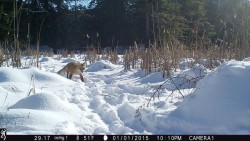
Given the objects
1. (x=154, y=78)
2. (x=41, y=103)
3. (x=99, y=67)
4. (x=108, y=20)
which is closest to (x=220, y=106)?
(x=41, y=103)

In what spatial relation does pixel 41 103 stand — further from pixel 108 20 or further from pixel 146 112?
pixel 108 20

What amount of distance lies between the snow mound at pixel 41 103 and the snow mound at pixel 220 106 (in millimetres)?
951

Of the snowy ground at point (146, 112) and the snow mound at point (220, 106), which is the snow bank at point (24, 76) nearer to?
the snowy ground at point (146, 112)

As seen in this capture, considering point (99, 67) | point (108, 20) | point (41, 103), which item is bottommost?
point (99, 67)

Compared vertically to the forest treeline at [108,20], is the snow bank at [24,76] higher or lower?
lower

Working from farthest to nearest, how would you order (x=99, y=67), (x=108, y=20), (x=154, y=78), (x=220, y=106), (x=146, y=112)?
1. (x=108, y=20)
2. (x=99, y=67)
3. (x=154, y=78)
4. (x=146, y=112)
5. (x=220, y=106)

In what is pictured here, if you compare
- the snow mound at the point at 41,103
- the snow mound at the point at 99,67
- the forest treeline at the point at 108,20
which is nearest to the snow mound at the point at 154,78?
the snow mound at the point at 99,67

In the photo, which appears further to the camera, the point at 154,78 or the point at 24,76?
the point at 154,78

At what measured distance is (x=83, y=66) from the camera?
6.37 metres

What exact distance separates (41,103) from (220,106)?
56.6 inches

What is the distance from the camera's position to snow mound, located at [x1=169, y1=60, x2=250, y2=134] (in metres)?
2.70

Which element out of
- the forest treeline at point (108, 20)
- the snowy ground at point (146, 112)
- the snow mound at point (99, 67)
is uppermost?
the forest treeline at point (108, 20)

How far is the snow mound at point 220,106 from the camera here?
270cm

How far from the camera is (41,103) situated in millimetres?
3215
